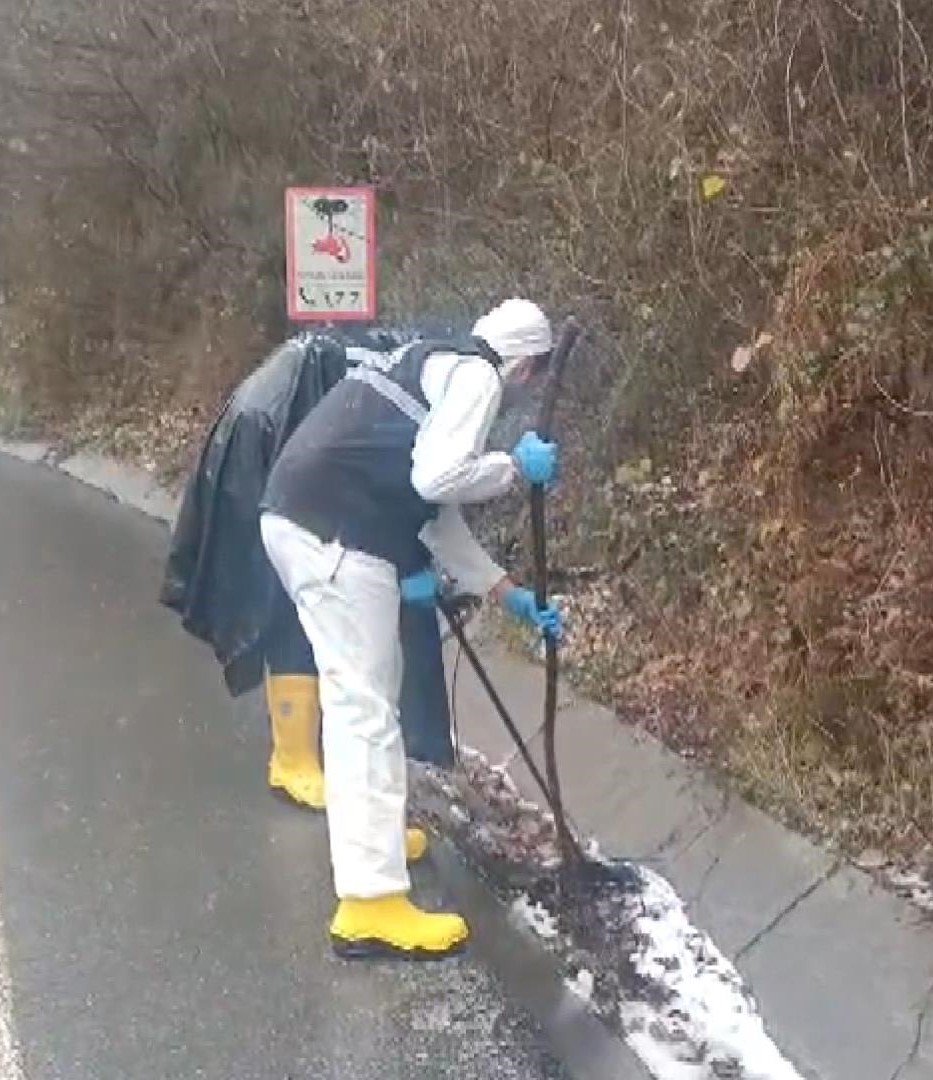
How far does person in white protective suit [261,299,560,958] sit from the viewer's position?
539 cm

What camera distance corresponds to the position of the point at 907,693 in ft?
18.5

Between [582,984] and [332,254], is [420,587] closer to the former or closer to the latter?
[582,984]

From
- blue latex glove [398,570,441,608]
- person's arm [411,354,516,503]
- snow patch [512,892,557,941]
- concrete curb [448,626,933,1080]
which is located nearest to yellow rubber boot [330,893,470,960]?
snow patch [512,892,557,941]

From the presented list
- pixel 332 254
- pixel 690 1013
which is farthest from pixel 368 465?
pixel 332 254

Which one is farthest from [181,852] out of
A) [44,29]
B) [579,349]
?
[44,29]

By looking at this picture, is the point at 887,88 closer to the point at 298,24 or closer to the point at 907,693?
the point at 907,693

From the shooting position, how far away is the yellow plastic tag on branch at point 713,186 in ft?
23.0

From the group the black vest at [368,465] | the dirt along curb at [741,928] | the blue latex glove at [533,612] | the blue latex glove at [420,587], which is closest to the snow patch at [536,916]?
the dirt along curb at [741,928]

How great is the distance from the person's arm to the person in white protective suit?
135 mm

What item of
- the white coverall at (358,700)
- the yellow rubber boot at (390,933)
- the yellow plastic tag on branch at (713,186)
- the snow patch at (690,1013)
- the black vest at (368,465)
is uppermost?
the yellow plastic tag on branch at (713,186)

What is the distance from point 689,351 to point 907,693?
252cm

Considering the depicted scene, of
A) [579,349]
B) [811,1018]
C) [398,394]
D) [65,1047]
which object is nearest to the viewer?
[811,1018]

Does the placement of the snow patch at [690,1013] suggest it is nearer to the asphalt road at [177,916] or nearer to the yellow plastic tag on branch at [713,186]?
the asphalt road at [177,916]

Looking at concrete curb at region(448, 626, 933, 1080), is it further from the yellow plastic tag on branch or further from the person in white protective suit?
the yellow plastic tag on branch
